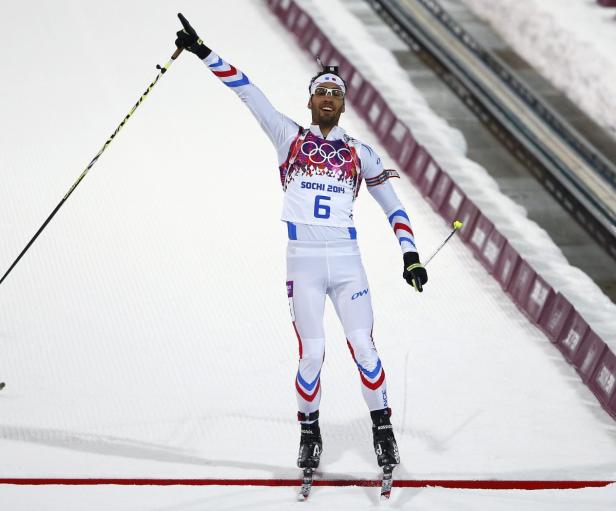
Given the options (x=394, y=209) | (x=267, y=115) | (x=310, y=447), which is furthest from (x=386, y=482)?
(x=267, y=115)

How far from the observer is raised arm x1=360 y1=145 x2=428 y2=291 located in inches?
287

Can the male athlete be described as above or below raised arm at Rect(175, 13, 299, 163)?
below

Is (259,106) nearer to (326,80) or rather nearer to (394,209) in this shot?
(326,80)

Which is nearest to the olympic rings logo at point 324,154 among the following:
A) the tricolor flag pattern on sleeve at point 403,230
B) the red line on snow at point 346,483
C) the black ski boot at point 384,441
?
the tricolor flag pattern on sleeve at point 403,230

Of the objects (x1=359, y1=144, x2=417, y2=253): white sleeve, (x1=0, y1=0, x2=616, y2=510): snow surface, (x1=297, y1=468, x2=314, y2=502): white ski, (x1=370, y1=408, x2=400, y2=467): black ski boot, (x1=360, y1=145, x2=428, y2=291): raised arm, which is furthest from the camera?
(x1=0, y1=0, x2=616, y2=510): snow surface

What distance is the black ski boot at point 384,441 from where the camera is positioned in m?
7.16

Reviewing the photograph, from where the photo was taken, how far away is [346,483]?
291 inches

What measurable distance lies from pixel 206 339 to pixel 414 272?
12.1 ft

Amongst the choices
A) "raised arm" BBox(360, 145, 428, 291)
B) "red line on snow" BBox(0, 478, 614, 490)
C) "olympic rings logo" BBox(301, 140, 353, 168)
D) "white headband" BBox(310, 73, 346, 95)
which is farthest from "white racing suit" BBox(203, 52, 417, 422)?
"red line on snow" BBox(0, 478, 614, 490)

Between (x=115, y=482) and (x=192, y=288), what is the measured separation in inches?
179

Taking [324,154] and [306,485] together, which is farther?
[324,154]

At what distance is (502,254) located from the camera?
12406mm

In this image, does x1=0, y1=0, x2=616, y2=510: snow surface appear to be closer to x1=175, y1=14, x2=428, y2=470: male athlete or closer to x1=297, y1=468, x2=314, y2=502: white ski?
x1=297, y1=468, x2=314, y2=502: white ski

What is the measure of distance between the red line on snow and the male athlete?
0.23 metres
